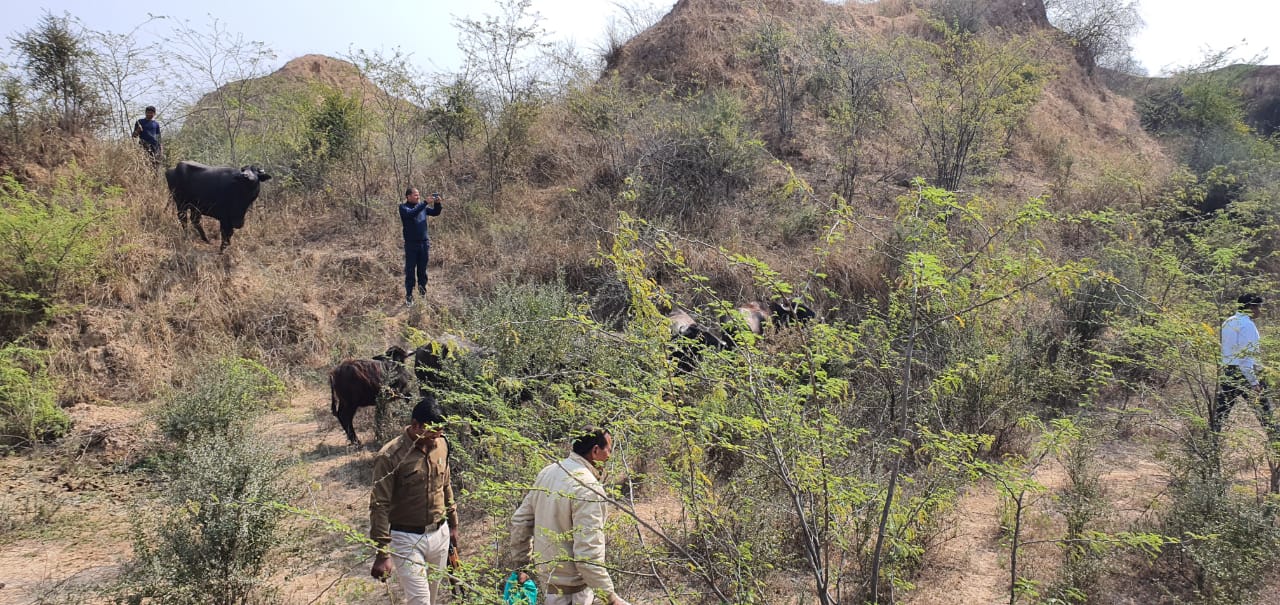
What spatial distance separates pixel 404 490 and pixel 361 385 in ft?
9.65

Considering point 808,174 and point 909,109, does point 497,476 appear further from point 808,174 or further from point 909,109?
point 909,109

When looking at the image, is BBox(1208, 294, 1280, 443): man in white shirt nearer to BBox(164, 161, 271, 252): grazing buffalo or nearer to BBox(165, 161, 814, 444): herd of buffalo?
BBox(165, 161, 814, 444): herd of buffalo

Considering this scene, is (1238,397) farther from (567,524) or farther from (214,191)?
(214,191)

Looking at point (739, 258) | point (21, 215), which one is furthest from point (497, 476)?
point (21, 215)

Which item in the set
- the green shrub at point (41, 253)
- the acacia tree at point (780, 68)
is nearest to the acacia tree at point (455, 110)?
the green shrub at point (41, 253)

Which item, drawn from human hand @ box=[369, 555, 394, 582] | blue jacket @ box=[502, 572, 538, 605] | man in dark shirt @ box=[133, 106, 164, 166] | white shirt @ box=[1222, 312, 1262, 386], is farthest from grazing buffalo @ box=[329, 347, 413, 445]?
white shirt @ box=[1222, 312, 1262, 386]

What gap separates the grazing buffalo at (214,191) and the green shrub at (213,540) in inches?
240

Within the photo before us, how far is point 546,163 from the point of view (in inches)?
476

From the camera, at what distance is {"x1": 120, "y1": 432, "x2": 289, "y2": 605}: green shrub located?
3.18m

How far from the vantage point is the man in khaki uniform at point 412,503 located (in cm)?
304

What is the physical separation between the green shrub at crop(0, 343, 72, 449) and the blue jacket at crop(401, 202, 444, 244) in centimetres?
362

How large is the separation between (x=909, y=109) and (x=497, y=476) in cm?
1224

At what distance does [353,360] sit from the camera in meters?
5.82

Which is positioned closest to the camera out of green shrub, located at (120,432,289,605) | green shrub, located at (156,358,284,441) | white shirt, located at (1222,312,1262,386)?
green shrub, located at (120,432,289,605)
